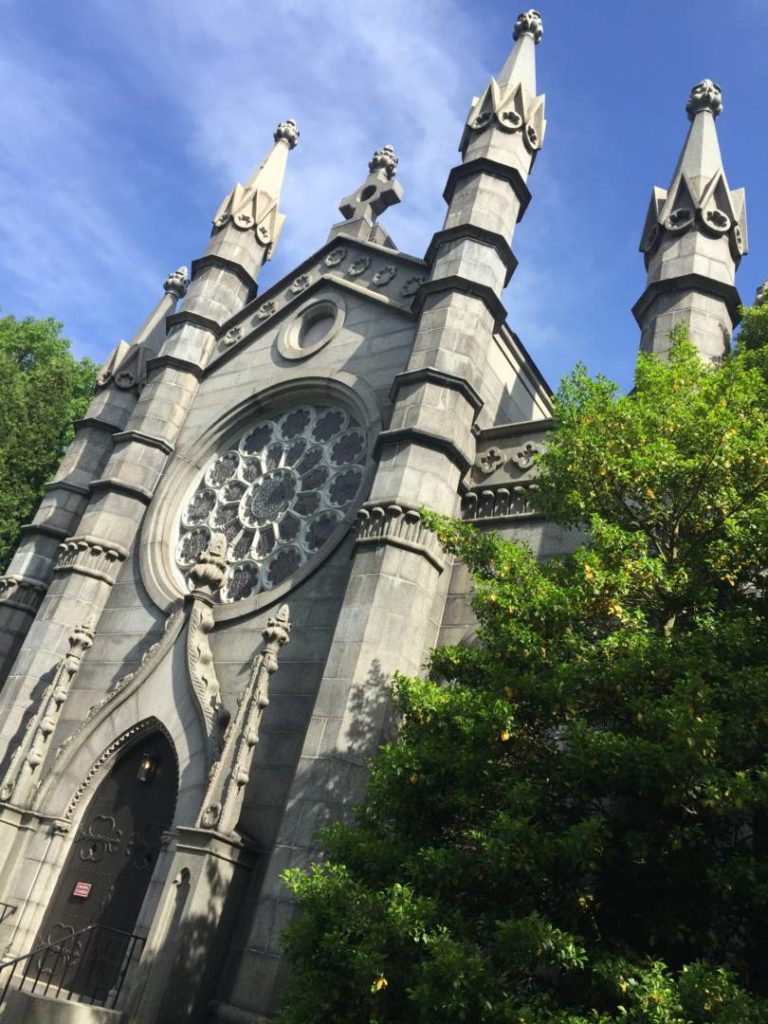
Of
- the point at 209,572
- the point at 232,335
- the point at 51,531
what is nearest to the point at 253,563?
the point at 209,572

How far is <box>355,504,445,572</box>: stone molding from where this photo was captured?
11.6 meters

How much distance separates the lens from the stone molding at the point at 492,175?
15.3 metres

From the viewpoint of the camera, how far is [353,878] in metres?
7.25

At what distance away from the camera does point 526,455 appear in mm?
12812

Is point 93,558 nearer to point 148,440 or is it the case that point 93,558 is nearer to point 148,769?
point 148,440

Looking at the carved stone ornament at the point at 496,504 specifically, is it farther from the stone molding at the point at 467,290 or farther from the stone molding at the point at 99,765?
the stone molding at the point at 99,765

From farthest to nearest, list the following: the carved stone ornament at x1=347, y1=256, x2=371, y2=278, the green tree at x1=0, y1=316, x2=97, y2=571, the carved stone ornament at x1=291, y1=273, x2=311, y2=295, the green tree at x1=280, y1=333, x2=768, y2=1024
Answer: the green tree at x1=0, y1=316, x2=97, y2=571, the carved stone ornament at x1=291, y1=273, x2=311, y2=295, the carved stone ornament at x1=347, y1=256, x2=371, y2=278, the green tree at x1=280, y1=333, x2=768, y2=1024

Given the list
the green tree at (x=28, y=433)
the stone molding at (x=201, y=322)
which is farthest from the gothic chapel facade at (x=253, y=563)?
the green tree at (x=28, y=433)

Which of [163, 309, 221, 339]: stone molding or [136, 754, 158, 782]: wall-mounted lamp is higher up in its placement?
[163, 309, 221, 339]: stone molding

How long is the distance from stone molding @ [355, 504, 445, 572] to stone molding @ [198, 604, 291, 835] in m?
1.64

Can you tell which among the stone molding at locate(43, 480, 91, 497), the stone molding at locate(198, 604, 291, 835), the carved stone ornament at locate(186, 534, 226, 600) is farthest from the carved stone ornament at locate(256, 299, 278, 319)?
the stone molding at locate(198, 604, 291, 835)

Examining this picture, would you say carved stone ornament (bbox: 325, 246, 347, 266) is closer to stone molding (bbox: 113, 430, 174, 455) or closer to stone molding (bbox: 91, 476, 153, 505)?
stone molding (bbox: 113, 430, 174, 455)

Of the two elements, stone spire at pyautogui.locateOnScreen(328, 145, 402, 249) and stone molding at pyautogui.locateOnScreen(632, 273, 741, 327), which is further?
stone spire at pyautogui.locateOnScreen(328, 145, 402, 249)

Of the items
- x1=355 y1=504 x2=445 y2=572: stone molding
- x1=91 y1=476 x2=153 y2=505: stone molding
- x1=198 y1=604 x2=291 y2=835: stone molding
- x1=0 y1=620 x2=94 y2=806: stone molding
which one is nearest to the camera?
x1=198 y1=604 x2=291 y2=835: stone molding
